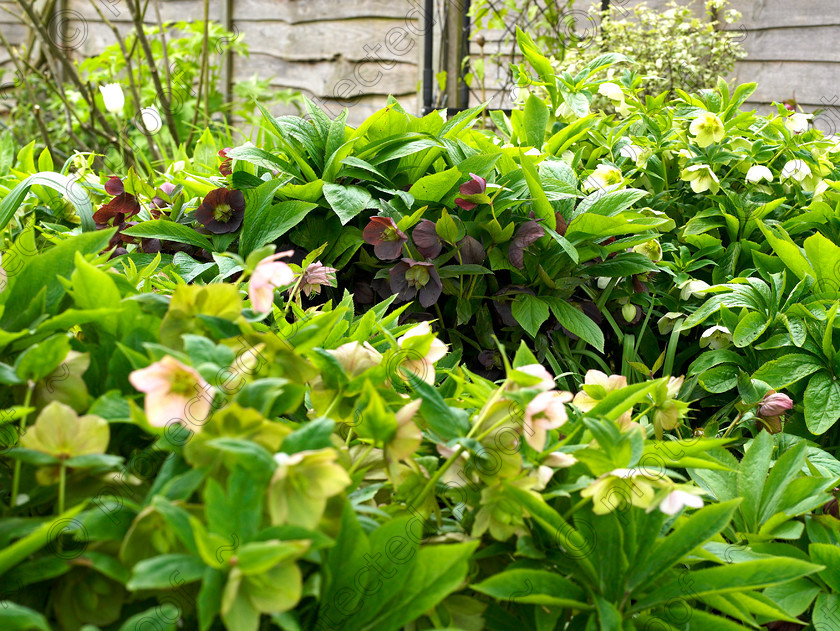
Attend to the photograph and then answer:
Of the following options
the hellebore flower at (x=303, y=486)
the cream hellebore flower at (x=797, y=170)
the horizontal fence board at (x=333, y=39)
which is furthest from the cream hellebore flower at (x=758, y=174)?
the horizontal fence board at (x=333, y=39)

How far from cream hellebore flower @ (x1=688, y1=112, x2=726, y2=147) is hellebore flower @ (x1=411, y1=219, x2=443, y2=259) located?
63 centimetres

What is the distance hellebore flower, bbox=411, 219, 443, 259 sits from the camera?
101cm

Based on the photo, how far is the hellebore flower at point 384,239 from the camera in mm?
991

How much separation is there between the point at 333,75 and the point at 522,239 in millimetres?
3554

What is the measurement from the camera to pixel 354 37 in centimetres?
419

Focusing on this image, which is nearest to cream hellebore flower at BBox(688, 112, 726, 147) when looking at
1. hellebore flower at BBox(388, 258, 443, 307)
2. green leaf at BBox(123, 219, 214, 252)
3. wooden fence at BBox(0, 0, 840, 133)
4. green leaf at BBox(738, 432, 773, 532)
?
hellebore flower at BBox(388, 258, 443, 307)

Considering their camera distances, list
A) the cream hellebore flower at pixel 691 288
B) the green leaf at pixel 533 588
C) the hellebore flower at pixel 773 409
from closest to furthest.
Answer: the green leaf at pixel 533 588
the hellebore flower at pixel 773 409
the cream hellebore flower at pixel 691 288

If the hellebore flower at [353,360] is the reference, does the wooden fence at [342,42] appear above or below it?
above

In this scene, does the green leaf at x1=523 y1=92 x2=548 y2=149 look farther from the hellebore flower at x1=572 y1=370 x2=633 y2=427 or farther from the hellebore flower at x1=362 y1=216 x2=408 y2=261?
the hellebore flower at x1=572 y1=370 x2=633 y2=427

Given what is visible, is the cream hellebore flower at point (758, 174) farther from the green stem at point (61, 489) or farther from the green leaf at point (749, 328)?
the green stem at point (61, 489)

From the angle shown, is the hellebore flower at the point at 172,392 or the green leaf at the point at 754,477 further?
the green leaf at the point at 754,477

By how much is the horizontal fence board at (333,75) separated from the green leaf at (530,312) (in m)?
3.22

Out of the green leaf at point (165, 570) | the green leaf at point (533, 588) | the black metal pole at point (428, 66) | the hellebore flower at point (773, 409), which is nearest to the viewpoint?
the green leaf at point (165, 570)

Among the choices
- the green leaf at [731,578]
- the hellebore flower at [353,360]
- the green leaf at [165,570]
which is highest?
the hellebore flower at [353,360]
